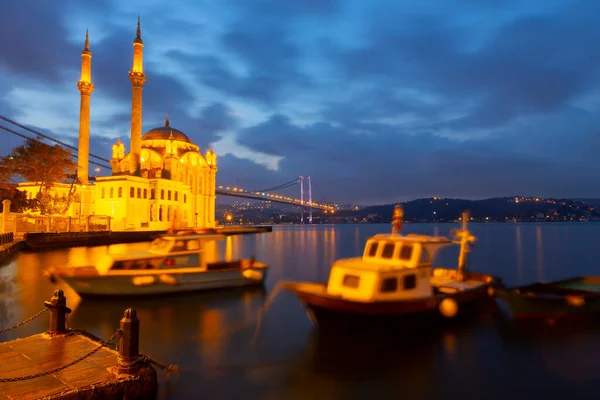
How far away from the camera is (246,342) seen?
12.2m

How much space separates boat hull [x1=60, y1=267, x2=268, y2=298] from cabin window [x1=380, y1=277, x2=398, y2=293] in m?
8.77

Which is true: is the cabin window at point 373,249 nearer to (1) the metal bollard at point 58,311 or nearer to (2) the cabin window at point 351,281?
(2) the cabin window at point 351,281

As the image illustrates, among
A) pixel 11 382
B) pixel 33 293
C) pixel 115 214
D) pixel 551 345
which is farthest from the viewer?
pixel 115 214

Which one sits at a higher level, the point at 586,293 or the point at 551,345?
the point at 586,293

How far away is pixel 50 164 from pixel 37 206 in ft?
18.1

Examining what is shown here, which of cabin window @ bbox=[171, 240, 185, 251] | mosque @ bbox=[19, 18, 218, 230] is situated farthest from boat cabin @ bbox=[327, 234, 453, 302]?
Result: mosque @ bbox=[19, 18, 218, 230]

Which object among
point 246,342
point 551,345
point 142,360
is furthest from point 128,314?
point 551,345

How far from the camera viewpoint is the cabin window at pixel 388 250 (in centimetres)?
1322

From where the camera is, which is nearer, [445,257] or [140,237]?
[445,257]

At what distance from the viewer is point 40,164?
5150 cm

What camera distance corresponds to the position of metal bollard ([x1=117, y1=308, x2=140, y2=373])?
6.89 m

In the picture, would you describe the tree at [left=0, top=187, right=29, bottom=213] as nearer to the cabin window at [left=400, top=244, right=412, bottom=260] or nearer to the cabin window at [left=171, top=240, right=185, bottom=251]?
the cabin window at [left=171, top=240, right=185, bottom=251]

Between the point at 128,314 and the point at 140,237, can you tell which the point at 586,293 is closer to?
the point at 128,314

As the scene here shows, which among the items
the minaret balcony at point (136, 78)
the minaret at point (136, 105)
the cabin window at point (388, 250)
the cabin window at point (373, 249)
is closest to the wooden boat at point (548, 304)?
the cabin window at point (388, 250)
